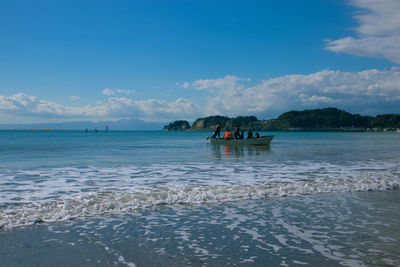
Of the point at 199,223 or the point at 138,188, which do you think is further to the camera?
the point at 138,188

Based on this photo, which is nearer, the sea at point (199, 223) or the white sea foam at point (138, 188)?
the sea at point (199, 223)

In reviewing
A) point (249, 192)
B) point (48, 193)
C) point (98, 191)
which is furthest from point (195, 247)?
point (48, 193)

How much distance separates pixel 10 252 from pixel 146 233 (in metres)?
2.25

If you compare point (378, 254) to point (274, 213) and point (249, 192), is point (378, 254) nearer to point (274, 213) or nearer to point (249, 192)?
point (274, 213)

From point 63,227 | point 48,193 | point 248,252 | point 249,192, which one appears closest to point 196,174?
point 249,192

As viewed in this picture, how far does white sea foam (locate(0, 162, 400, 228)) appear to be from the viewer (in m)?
7.97

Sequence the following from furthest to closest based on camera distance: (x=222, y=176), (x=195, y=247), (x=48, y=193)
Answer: (x=222, y=176) → (x=48, y=193) → (x=195, y=247)

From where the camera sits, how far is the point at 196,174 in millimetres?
14828

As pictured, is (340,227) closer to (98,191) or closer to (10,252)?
(10,252)

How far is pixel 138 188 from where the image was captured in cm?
1097

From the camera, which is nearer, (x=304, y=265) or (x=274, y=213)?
(x=304, y=265)

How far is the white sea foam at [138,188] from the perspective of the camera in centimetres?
797

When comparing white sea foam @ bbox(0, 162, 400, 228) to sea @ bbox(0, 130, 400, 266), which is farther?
white sea foam @ bbox(0, 162, 400, 228)

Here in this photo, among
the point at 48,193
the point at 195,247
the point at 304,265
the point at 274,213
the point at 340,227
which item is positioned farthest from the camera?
the point at 48,193
